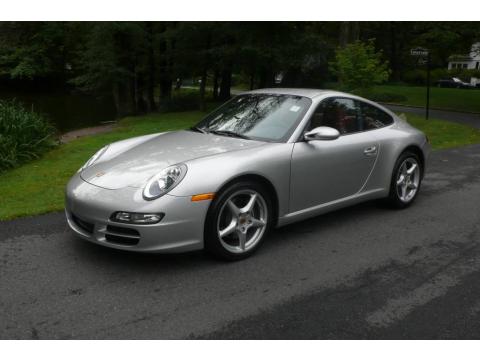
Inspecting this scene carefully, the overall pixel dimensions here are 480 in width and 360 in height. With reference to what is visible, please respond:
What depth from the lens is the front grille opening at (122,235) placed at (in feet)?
12.6

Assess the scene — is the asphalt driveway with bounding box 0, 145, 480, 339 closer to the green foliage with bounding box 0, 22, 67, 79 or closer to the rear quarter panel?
the rear quarter panel

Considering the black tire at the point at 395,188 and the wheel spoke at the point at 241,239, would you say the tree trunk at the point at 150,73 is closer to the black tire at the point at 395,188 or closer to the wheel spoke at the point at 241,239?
the black tire at the point at 395,188

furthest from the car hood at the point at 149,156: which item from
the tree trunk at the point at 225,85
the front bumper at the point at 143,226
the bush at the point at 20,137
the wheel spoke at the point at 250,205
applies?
the tree trunk at the point at 225,85

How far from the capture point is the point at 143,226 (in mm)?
3781

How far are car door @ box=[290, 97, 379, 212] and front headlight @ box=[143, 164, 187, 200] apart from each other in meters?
1.10

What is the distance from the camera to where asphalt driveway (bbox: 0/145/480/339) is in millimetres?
3201

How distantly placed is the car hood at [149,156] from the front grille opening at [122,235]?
0.35 meters

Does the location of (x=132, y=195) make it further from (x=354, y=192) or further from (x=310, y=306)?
(x=354, y=192)

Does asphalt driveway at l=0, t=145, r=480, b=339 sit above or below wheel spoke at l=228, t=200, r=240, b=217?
below

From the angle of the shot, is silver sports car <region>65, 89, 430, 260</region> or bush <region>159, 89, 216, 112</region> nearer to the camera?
silver sports car <region>65, 89, 430, 260</region>

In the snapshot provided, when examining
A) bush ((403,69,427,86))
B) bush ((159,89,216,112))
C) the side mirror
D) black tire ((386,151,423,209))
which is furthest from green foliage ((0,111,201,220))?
bush ((403,69,427,86))

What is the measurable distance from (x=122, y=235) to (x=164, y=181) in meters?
0.53

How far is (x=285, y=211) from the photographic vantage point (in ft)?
15.0

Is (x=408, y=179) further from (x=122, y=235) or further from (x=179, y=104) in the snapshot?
(x=179, y=104)
